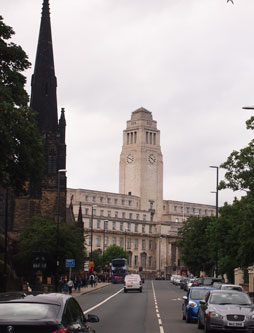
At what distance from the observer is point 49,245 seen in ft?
199

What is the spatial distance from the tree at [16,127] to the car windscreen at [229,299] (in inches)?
322

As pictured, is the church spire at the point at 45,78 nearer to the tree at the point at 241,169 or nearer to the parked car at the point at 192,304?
the tree at the point at 241,169

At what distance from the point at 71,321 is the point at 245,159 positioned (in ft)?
106

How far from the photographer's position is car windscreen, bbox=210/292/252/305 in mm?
22172

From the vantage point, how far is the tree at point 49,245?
6062cm

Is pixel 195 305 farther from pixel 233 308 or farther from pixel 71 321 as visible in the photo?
pixel 71 321

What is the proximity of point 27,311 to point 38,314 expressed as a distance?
17 centimetres

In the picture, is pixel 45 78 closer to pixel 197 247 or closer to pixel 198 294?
pixel 197 247

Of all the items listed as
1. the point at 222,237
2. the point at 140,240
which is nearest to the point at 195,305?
the point at 222,237

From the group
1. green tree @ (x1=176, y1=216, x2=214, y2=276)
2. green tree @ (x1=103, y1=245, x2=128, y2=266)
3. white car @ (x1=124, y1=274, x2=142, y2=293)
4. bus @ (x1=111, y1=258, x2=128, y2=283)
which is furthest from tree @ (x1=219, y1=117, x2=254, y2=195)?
green tree @ (x1=103, y1=245, x2=128, y2=266)

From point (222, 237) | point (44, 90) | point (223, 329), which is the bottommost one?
point (223, 329)

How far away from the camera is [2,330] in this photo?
369 inches

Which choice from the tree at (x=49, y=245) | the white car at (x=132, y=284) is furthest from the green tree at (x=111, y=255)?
the tree at (x=49, y=245)

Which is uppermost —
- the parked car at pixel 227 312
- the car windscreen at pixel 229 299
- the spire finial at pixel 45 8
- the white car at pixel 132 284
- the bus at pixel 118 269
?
the spire finial at pixel 45 8
